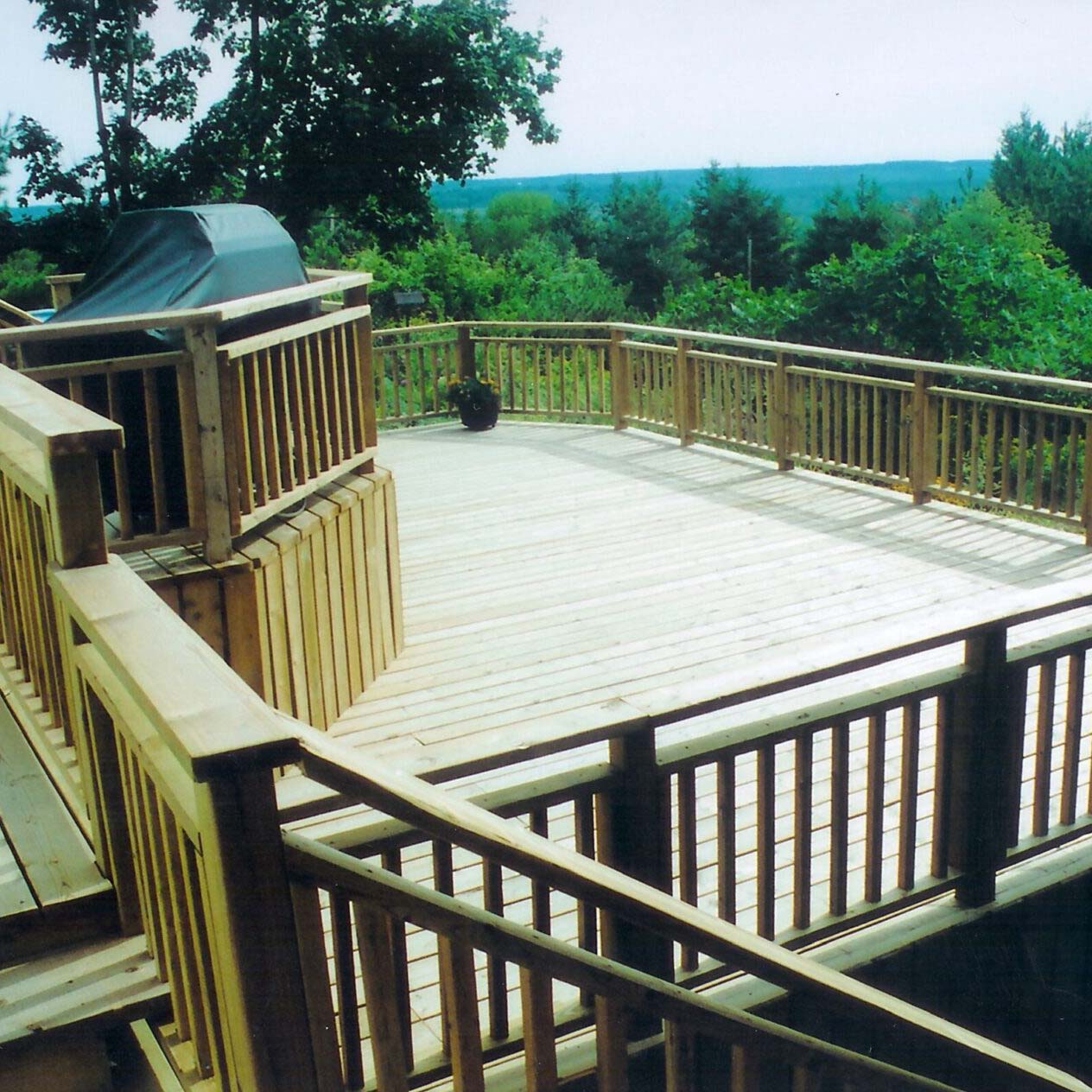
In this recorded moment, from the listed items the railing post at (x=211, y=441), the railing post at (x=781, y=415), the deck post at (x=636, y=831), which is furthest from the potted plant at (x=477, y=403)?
the deck post at (x=636, y=831)

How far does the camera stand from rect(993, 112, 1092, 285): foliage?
46719 mm

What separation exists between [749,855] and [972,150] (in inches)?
2488

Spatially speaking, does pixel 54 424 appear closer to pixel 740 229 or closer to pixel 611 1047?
pixel 611 1047

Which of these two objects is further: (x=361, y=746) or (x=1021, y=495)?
(x=1021, y=495)

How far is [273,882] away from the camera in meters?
1.47

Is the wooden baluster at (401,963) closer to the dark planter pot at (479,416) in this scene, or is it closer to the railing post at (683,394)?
the railing post at (683,394)

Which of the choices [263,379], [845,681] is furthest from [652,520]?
[263,379]

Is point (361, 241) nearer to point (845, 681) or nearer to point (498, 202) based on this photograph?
point (845, 681)

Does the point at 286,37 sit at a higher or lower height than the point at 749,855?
higher

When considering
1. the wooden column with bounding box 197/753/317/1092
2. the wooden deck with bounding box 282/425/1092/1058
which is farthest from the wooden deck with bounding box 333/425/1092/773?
the wooden column with bounding box 197/753/317/1092

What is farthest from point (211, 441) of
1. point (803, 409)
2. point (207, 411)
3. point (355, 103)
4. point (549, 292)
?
point (549, 292)

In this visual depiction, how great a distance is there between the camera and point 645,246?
185 ft

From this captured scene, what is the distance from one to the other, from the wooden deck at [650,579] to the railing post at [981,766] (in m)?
0.17

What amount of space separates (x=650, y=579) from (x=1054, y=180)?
4932cm
